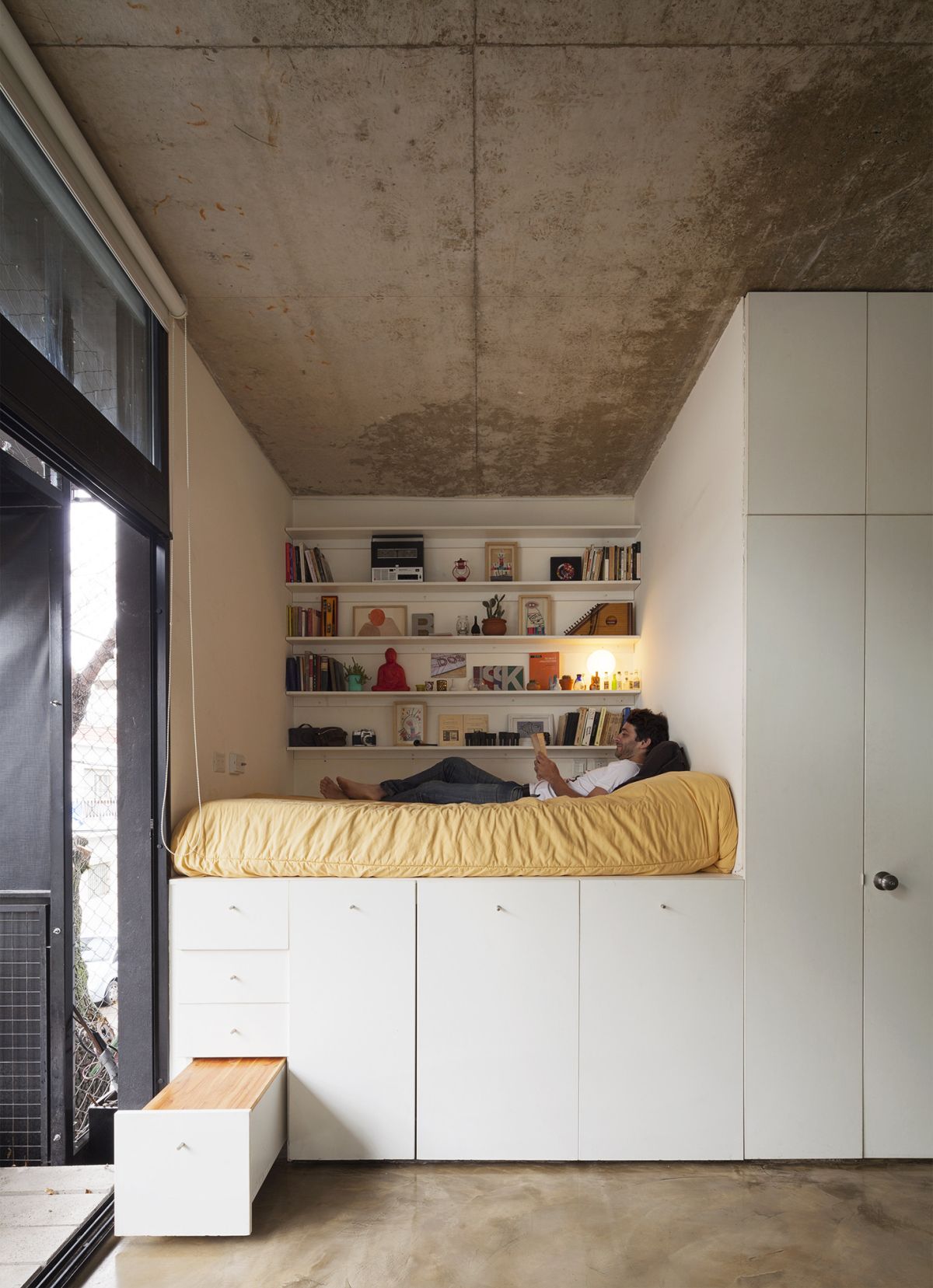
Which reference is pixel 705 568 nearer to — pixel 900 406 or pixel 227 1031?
pixel 900 406

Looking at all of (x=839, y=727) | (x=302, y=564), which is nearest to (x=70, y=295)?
(x=839, y=727)

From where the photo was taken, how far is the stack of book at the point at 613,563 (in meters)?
4.78

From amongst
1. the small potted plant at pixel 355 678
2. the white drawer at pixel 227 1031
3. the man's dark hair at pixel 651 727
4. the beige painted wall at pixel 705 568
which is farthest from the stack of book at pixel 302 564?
the white drawer at pixel 227 1031

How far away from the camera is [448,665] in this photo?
4.97m

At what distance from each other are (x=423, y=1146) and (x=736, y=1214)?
3.06 feet

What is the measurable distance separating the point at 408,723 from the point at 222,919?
2.32 metres

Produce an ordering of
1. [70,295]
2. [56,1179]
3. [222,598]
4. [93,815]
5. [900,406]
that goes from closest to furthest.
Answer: [70,295]
[56,1179]
[900,406]
[93,815]
[222,598]

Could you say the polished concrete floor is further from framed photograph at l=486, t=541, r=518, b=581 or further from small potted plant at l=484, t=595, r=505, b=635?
framed photograph at l=486, t=541, r=518, b=581

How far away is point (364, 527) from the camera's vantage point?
482 cm

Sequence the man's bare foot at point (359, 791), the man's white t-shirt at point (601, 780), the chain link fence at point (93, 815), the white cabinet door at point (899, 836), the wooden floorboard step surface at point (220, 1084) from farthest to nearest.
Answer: the man's bare foot at point (359, 791) < the man's white t-shirt at point (601, 780) < the chain link fence at point (93, 815) < the white cabinet door at point (899, 836) < the wooden floorboard step surface at point (220, 1084)

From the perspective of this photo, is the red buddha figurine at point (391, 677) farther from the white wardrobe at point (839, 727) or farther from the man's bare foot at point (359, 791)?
the white wardrobe at point (839, 727)

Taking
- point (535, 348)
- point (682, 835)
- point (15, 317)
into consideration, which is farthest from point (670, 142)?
point (682, 835)

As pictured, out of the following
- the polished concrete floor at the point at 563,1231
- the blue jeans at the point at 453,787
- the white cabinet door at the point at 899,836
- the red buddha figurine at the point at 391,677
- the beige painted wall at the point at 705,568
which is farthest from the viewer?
the red buddha figurine at the point at 391,677

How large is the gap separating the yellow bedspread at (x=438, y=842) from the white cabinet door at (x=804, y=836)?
220 mm
